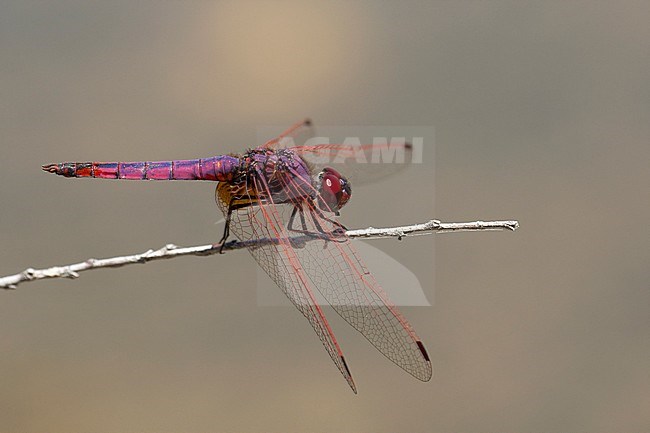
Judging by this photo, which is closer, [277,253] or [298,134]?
[277,253]

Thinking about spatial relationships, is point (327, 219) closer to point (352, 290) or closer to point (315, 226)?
point (315, 226)

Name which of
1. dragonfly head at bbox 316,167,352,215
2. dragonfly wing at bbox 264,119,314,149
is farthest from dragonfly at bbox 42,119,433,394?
dragonfly wing at bbox 264,119,314,149

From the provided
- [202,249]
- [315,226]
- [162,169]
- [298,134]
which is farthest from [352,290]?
[298,134]

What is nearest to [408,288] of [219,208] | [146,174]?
[219,208]

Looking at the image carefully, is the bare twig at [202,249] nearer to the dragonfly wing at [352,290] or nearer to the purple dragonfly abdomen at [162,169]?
the dragonfly wing at [352,290]

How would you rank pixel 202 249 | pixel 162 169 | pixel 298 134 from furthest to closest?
pixel 298 134 → pixel 162 169 → pixel 202 249

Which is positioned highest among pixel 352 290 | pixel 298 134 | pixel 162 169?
pixel 298 134
